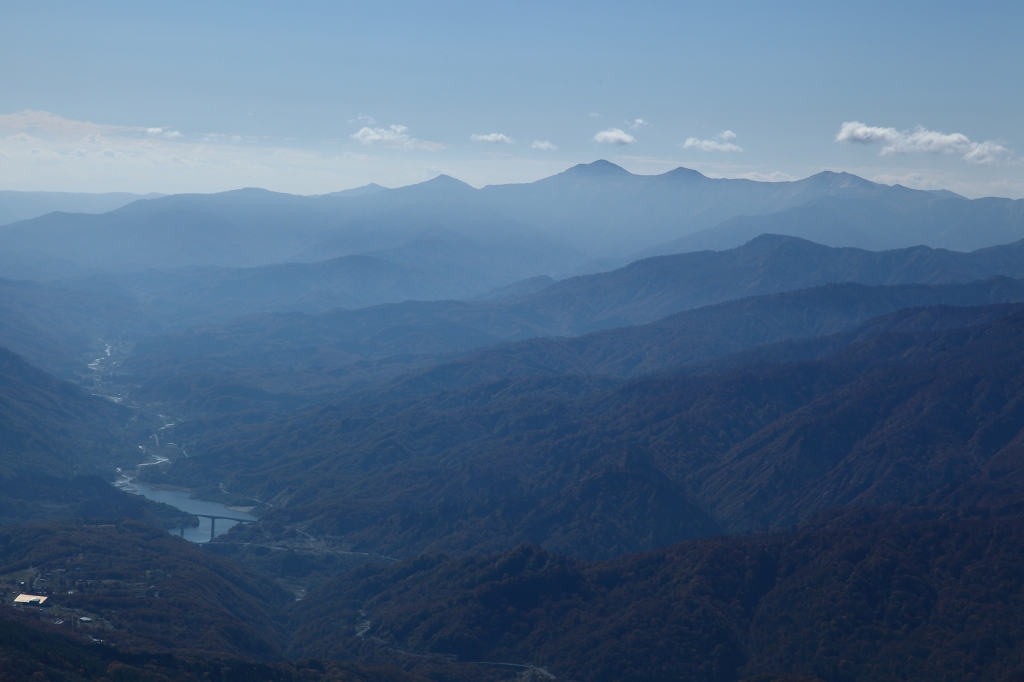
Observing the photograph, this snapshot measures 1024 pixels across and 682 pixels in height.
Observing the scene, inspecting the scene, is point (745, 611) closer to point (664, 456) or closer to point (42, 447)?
point (664, 456)

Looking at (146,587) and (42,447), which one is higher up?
(146,587)

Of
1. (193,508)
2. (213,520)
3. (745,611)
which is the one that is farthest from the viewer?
(193,508)

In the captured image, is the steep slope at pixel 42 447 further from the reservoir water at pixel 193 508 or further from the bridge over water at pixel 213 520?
the bridge over water at pixel 213 520

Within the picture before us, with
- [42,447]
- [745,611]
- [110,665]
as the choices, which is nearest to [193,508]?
[42,447]

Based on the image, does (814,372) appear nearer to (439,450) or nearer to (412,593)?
(439,450)

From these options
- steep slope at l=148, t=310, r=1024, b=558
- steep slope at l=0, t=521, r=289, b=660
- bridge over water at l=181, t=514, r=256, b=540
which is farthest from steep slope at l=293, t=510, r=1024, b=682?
bridge over water at l=181, t=514, r=256, b=540

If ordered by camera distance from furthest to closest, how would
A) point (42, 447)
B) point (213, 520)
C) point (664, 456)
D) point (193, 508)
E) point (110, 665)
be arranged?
point (42, 447) < point (193, 508) < point (664, 456) < point (213, 520) < point (110, 665)

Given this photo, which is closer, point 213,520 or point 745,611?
point 745,611

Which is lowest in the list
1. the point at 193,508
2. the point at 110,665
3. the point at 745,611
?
the point at 193,508

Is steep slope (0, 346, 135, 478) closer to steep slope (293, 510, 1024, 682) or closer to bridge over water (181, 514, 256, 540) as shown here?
bridge over water (181, 514, 256, 540)
